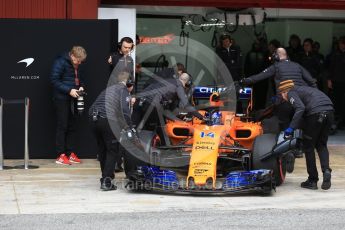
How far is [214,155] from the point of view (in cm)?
1044

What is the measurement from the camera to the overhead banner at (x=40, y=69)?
42.9 feet

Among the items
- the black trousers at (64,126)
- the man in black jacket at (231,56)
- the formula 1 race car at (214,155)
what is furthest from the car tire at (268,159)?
the man in black jacket at (231,56)

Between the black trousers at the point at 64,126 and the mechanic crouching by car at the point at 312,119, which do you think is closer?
the mechanic crouching by car at the point at 312,119

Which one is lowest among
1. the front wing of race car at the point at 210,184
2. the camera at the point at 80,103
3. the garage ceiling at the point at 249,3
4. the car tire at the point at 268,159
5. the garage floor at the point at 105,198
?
the garage floor at the point at 105,198

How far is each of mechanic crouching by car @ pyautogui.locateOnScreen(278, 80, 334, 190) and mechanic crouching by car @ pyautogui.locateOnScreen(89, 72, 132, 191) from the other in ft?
7.01

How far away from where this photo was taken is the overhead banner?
1308cm

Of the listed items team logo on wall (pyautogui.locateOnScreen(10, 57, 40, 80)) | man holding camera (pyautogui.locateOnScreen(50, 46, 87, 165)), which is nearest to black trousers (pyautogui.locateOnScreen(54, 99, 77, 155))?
man holding camera (pyautogui.locateOnScreen(50, 46, 87, 165))

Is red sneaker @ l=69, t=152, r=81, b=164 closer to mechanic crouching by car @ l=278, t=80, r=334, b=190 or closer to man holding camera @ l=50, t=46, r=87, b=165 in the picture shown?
man holding camera @ l=50, t=46, r=87, b=165

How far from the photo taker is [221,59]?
16625 millimetres

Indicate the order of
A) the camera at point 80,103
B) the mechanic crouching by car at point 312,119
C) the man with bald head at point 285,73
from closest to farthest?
the mechanic crouching by car at point 312,119, the man with bald head at point 285,73, the camera at point 80,103

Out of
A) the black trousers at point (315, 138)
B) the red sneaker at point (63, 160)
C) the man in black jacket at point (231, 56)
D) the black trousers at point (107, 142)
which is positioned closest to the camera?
the black trousers at point (107, 142)

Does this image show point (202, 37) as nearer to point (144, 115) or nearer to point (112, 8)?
point (112, 8)

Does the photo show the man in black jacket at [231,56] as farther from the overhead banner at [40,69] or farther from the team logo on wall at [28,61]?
the team logo on wall at [28,61]

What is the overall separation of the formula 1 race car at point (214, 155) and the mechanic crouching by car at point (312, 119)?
1.21ft
